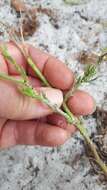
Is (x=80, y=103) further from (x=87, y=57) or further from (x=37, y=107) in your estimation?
(x=87, y=57)

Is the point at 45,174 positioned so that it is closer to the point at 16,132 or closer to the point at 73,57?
the point at 16,132

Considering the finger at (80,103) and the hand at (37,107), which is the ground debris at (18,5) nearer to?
the hand at (37,107)

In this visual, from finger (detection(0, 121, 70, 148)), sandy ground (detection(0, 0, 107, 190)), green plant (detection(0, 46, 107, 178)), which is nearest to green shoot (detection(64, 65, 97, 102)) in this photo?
green plant (detection(0, 46, 107, 178))

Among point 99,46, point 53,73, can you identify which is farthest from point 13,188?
point 99,46

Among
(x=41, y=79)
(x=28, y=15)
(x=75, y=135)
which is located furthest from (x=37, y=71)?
(x=28, y=15)

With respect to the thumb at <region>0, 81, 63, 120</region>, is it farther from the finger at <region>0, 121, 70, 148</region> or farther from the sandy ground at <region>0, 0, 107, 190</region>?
the sandy ground at <region>0, 0, 107, 190</region>
